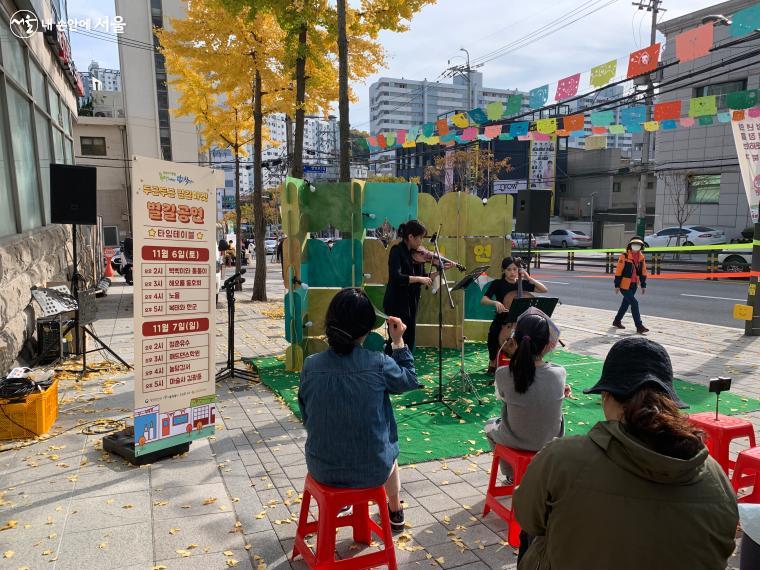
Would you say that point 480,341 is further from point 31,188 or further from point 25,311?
point 31,188

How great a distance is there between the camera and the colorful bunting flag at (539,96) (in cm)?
1445

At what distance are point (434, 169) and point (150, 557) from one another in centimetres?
3929

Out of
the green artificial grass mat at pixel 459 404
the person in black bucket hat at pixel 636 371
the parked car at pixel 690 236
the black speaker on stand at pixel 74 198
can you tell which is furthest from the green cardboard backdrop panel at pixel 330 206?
the parked car at pixel 690 236

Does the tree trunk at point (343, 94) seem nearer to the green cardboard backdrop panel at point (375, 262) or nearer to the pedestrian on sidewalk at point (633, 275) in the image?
the green cardboard backdrop panel at point (375, 262)

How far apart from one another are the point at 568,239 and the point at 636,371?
40.6 metres

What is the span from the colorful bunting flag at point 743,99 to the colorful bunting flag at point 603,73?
2554 mm

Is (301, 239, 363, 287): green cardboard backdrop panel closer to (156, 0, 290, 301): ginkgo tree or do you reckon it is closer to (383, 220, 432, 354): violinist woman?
(383, 220, 432, 354): violinist woman

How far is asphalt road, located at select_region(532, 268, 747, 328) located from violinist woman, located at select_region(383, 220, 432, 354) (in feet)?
24.2

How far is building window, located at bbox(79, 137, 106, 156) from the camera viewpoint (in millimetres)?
32688

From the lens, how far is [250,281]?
2220cm

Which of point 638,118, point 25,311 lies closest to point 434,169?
point 638,118
